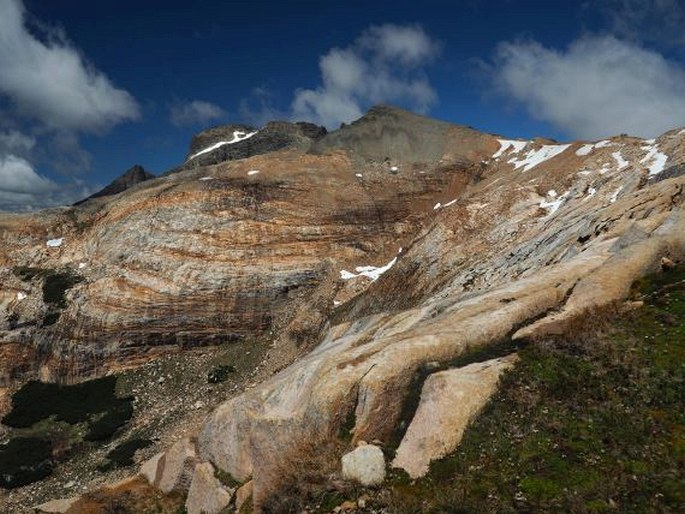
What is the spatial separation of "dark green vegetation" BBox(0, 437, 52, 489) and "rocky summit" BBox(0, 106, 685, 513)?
1209mm

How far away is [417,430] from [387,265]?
43719 mm

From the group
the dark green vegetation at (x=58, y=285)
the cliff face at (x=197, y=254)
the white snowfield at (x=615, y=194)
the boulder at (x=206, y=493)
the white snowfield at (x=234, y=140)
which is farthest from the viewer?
the white snowfield at (x=234, y=140)

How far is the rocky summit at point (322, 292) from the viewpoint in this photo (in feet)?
47.8

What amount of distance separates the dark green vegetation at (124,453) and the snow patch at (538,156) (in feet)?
153

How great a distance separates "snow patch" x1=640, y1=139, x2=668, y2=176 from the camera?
35.8 m

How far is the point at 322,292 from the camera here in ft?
181

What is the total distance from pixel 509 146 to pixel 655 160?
3575 cm

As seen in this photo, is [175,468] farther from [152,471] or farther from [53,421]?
[53,421]

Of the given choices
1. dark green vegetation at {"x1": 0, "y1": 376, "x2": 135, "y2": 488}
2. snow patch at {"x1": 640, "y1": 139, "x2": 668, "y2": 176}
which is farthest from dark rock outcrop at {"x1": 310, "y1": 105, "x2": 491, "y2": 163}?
dark green vegetation at {"x1": 0, "y1": 376, "x2": 135, "y2": 488}

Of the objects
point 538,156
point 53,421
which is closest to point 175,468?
point 53,421

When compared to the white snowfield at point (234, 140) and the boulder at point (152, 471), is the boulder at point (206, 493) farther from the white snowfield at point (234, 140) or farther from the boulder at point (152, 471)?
the white snowfield at point (234, 140)

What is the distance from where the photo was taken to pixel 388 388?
14.2 meters

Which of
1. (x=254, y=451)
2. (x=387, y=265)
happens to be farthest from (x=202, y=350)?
(x=254, y=451)

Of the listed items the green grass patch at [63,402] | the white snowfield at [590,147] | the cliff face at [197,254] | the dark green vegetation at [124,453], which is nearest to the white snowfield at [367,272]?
the cliff face at [197,254]
